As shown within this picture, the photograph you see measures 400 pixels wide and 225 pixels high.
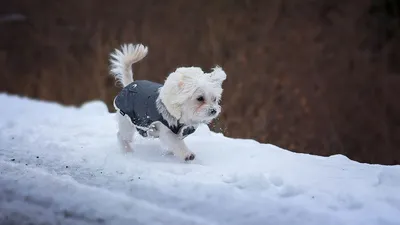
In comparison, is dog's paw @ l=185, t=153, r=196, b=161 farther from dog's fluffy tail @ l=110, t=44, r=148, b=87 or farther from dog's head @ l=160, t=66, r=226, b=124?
dog's fluffy tail @ l=110, t=44, r=148, b=87

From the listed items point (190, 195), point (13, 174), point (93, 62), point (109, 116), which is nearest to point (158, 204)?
point (190, 195)

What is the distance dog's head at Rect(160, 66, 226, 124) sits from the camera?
3.99 metres

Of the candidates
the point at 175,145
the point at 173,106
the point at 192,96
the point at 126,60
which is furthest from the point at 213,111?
the point at 126,60

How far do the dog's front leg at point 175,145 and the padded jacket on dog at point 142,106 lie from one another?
0.15 feet

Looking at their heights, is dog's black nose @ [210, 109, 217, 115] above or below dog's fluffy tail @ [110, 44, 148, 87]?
below

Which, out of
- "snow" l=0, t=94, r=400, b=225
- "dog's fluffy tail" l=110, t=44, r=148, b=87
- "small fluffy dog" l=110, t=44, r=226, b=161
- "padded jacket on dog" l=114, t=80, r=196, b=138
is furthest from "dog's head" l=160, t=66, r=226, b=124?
"dog's fluffy tail" l=110, t=44, r=148, b=87

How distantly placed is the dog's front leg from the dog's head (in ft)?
0.55

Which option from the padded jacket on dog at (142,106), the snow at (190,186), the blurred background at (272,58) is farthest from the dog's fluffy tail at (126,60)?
the blurred background at (272,58)

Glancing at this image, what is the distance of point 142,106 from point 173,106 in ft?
1.29

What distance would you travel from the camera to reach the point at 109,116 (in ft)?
21.5

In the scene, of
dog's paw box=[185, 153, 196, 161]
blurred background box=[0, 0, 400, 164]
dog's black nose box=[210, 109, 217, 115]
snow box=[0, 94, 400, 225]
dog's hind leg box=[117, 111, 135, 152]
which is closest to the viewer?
snow box=[0, 94, 400, 225]

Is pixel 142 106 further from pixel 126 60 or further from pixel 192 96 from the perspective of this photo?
pixel 126 60

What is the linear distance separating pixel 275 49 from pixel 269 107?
0.78m

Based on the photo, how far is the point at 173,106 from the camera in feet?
13.3
